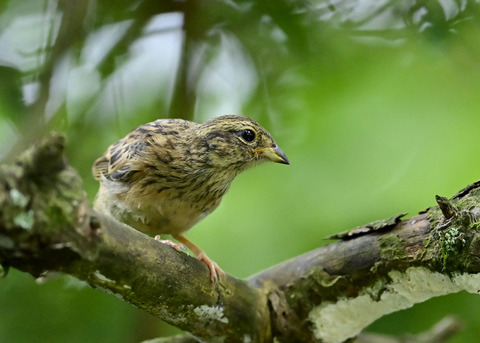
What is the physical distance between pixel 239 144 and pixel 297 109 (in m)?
0.95

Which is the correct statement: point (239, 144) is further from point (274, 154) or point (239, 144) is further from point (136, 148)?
point (136, 148)

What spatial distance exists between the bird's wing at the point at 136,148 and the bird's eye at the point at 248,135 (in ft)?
1.46

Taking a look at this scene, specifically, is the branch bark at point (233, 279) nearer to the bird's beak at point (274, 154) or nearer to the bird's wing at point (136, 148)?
the bird's beak at point (274, 154)

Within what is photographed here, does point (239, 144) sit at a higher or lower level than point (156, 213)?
higher

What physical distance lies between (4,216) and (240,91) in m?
3.49

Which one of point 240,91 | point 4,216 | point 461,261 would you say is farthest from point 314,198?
point 4,216

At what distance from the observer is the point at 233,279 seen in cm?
369

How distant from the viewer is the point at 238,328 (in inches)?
141

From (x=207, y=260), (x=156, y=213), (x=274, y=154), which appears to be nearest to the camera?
(x=207, y=260)

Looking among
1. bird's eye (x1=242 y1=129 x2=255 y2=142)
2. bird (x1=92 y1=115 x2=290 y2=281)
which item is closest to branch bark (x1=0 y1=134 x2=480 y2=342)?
bird (x1=92 y1=115 x2=290 y2=281)

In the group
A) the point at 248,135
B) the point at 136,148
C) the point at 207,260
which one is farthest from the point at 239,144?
the point at 207,260

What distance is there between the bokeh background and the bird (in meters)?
0.58

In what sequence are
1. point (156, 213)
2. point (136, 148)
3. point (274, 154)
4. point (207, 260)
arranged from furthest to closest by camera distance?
point (274, 154)
point (136, 148)
point (156, 213)
point (207, 260)

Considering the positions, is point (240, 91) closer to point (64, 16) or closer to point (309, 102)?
point (309, 102)
